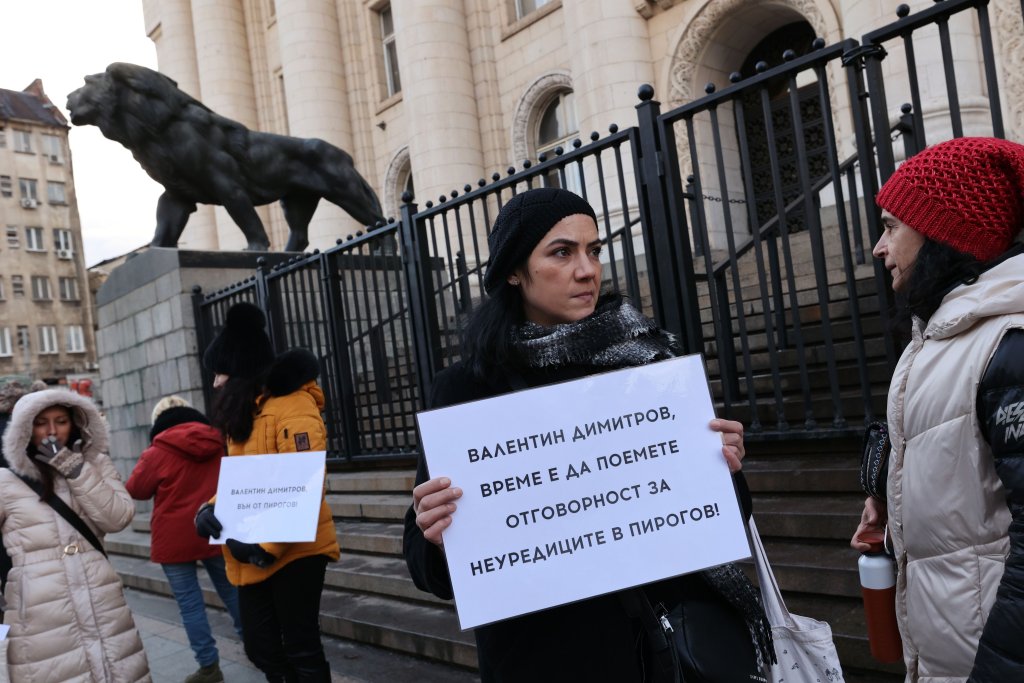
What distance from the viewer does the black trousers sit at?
12.1ft

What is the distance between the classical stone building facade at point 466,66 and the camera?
13.0 m

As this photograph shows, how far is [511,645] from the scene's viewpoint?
1.82 metres

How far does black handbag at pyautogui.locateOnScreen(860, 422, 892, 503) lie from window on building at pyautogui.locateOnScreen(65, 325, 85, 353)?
59988mm

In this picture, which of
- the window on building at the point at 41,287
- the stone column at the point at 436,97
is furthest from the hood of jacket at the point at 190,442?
the window on building at the point at 41,287

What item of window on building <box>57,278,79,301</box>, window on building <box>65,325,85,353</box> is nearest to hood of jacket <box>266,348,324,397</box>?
window on building <box>65,325,85,353</box>

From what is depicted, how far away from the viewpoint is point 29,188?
55000 mm

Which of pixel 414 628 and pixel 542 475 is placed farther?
pixel 414 628

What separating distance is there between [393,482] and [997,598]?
5792 mm

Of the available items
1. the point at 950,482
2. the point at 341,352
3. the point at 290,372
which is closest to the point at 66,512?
the point at 290,372

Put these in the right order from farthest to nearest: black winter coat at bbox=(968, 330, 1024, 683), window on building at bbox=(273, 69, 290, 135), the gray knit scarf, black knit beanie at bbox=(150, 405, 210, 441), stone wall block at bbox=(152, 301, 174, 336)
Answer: window on building at bbox=(273, 69, 290, 135) → stone wall block at bbox=(152, 301, 174, 336) → black knit beanie at bbox=(150, 405, 210, 441) → the gray knit scarf → black winter coat at bbox=(968, 330, 1024, 683)

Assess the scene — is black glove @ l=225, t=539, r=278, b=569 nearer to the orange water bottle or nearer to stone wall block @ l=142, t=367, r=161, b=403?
the orange water bottle

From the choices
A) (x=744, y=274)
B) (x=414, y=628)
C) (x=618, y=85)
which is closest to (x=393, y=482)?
(x=414, y=628)

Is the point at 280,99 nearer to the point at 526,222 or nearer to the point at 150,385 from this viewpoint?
the point at 150,385

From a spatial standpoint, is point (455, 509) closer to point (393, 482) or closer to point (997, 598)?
point (997, 598)
